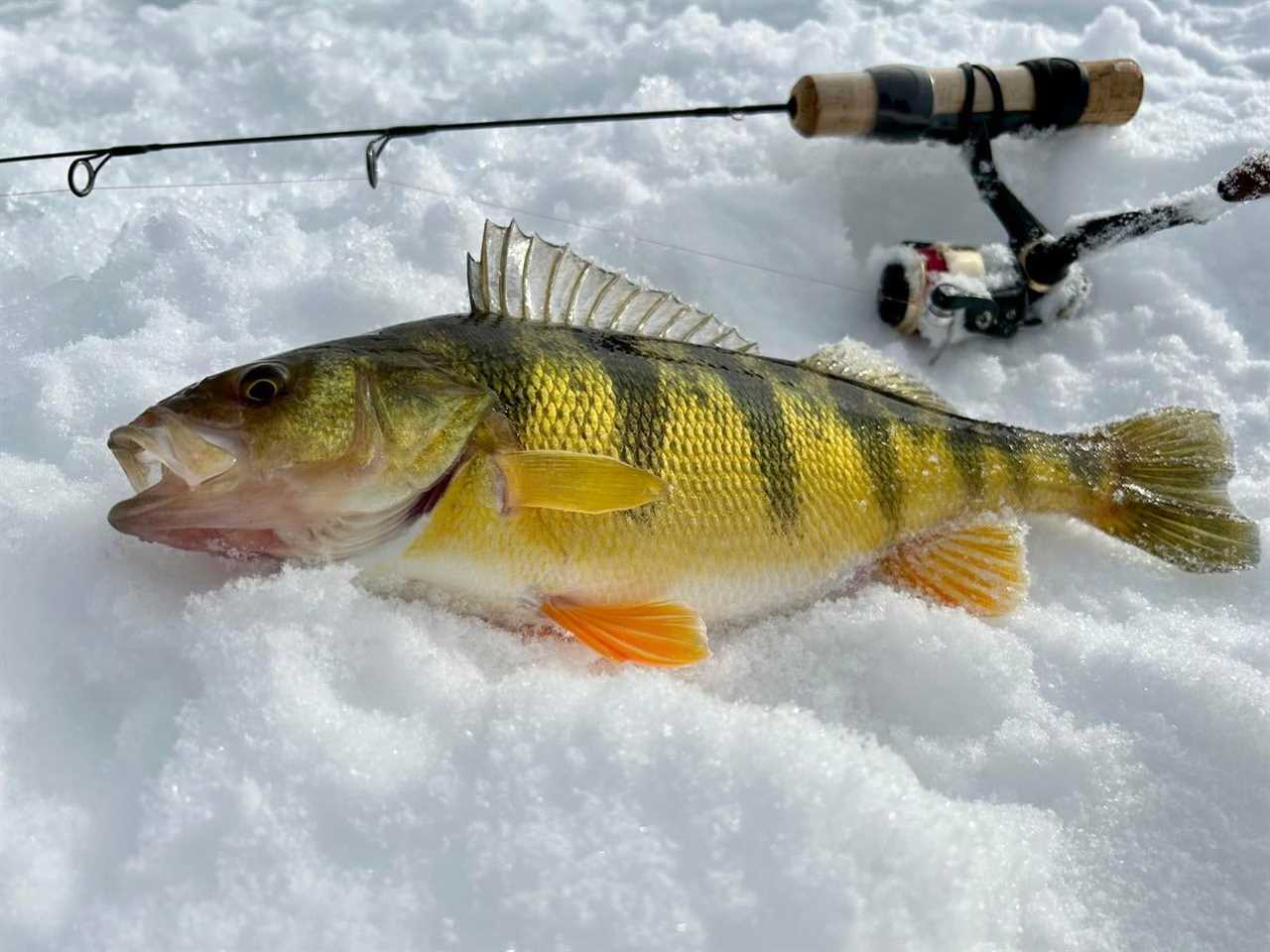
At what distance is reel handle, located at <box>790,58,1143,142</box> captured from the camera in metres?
2.97

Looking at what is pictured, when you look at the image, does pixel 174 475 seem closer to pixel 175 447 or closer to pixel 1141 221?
pixel 175 447

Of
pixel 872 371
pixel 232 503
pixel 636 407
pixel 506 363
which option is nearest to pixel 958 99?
pixel 872 371

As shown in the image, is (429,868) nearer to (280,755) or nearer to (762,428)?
(280,755)

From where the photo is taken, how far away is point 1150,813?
165 centimetres

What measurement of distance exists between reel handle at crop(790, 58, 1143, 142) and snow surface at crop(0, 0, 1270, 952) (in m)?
0.20

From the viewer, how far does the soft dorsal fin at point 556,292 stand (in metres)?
2.07

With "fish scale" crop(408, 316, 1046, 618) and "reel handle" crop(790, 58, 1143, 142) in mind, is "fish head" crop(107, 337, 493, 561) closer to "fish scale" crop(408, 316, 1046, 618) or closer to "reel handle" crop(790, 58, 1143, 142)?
"fish scale" crop(408, 316, 1046, 618)

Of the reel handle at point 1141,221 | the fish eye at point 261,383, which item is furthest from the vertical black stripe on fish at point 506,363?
the reel handle at point 1141,221

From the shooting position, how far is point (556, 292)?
83.2 inches

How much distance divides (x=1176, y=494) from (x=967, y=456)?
0.56 meters

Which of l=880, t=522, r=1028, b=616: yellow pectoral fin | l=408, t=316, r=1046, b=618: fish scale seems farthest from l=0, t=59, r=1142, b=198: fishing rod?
l=880, t=522, r=1028, b=616: yellow pectoral fin

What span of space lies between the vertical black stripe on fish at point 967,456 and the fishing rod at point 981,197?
793mm

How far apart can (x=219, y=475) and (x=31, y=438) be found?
879 mm

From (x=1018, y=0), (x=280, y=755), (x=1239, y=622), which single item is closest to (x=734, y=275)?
(x=1239, y=622)
